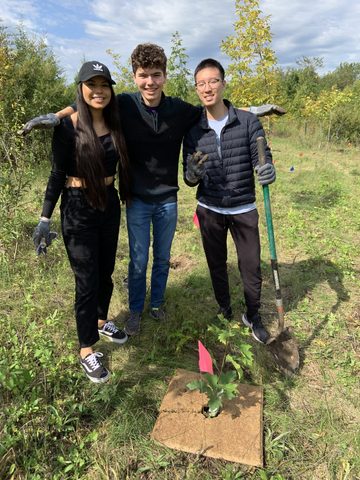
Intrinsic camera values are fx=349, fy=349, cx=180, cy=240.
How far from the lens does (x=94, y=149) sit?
2096 millimetres

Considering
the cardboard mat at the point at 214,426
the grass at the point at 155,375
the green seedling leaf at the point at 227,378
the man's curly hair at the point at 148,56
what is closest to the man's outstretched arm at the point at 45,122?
the man's curly hair at the point at 148,56

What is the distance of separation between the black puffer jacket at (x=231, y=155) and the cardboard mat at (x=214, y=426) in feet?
4.50

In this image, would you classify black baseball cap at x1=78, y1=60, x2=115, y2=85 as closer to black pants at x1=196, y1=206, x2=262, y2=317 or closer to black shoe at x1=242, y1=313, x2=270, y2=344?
black pants at x1=196, y1=206, x2=262, y2=317

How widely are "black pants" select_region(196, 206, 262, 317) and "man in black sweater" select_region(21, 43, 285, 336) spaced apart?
0.30m

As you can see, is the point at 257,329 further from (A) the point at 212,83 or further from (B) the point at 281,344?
(A) the point at 212,83

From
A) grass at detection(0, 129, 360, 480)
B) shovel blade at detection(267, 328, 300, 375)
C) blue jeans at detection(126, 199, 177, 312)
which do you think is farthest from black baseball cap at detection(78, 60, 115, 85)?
shovel blade at detection(267, 328, 300, 375)

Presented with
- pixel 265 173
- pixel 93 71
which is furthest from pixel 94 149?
pixel 265 173

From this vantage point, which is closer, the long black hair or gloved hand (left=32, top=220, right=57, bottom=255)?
the long black hair

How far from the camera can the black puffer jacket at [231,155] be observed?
8.20ft

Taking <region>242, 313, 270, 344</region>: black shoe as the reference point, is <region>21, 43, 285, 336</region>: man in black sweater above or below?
above

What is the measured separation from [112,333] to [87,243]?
918 mm

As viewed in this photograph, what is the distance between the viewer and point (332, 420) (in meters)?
2.22

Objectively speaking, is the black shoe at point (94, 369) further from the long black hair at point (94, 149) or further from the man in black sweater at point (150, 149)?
the long black hair at point (94, 149)

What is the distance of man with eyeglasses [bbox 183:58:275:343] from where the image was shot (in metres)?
2.44
